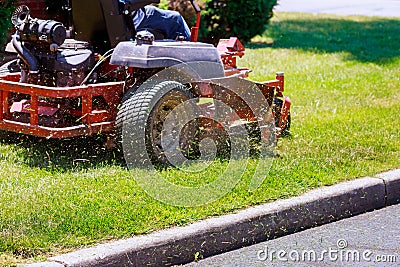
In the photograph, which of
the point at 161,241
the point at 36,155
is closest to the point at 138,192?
the point at 161,241

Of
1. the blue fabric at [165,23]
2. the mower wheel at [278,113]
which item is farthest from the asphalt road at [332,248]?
the blue fabric at [165,23]

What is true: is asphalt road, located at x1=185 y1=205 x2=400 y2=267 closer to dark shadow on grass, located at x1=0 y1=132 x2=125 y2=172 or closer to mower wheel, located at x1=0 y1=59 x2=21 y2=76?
dark shadow on grass, located at x1=0 y1=132 x2=125 y2=172

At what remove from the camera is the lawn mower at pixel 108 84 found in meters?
5.96

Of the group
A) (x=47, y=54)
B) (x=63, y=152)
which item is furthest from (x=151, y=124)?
(x=47, y=54)

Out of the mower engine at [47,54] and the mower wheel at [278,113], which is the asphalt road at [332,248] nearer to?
the mower wheel at [278,113]

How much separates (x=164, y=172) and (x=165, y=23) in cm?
177

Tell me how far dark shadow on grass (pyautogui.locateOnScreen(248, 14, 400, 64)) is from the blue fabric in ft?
15.2

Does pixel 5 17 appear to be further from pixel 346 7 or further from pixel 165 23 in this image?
pixel 346 7

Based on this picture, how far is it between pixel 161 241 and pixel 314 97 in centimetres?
436

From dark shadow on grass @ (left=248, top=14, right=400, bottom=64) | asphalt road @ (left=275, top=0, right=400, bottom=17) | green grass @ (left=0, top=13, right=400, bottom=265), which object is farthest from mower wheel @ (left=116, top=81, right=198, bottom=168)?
asphalt road @ (left=275, top=0, right=400, bottom=17)

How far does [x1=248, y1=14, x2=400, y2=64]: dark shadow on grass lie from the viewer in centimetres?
1193

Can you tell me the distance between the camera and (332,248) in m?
5.07

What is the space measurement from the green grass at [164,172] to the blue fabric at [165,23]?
112cm

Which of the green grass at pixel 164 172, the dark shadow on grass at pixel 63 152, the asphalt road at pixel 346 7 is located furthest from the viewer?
the asphalt road at pixel 346 7
